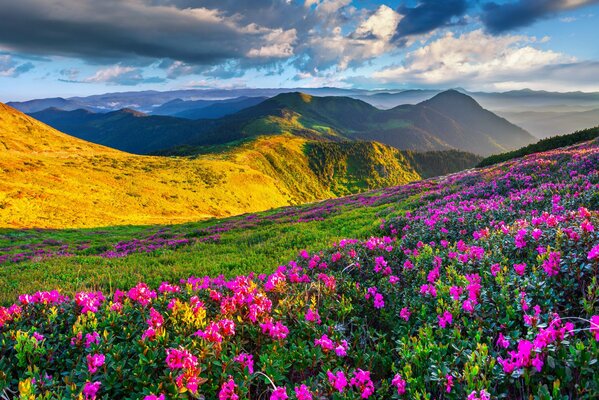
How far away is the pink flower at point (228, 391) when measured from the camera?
2977 mm

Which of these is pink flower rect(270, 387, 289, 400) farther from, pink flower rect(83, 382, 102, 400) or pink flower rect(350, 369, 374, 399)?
pink flower rect(83, 382, 102, 400)

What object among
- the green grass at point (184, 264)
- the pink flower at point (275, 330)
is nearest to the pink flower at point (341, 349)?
the pink flower at point (275, 330)

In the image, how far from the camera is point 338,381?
3.07 m

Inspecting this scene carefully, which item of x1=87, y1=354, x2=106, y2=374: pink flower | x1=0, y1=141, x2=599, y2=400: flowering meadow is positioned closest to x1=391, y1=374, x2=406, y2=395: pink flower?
x1=0, y1=141, x2=599, y2=400: flowering meadow

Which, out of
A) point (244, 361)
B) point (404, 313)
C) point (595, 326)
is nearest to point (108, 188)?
point (244, 361)

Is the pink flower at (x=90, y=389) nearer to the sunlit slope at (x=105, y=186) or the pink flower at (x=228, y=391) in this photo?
the pink flower at (x=228, y=391)

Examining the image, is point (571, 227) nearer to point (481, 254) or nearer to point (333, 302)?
point (481, 254)

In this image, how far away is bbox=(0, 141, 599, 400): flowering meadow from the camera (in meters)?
2.88

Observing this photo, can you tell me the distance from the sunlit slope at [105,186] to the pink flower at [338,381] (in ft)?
200

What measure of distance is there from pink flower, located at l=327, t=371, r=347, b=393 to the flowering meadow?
13 mm

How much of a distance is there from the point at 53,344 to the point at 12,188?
73555 mm

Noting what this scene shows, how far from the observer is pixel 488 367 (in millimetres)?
2869

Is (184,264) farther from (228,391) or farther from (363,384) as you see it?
(363,384)

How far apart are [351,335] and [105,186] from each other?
86.9 m
